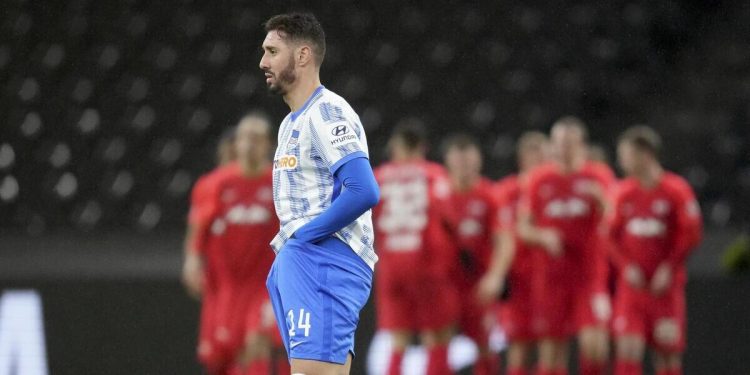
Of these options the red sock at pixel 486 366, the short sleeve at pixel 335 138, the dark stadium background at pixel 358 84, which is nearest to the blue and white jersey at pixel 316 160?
the short sleeve at pixel 335 138

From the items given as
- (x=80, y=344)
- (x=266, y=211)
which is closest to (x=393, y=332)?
(x=266, y=211)

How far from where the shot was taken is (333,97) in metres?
3.88

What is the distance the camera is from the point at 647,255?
25.7 feet

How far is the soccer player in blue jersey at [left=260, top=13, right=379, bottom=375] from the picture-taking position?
147 inches

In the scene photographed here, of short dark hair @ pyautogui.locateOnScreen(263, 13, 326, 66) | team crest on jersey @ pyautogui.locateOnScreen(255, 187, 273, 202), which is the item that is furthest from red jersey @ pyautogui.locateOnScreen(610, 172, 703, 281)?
short dark hair @ pyautogui.locateOnScreen(263, 13, 326, 66)

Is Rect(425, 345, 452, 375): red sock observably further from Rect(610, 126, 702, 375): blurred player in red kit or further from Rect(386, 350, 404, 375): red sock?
Rect(610, 126, 702, 375): blurred player in red kit

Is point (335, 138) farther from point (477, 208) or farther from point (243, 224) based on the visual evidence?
point (477, 208)

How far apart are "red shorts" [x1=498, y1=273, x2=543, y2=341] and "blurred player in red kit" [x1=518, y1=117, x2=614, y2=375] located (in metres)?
0.13

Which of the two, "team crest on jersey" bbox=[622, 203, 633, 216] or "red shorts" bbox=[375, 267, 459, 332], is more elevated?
"team crest on jersey" bbox=[622, 203, 633, 216]

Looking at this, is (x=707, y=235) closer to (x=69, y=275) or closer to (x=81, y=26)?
(x=69, y=275)

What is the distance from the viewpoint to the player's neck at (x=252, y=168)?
7.70m

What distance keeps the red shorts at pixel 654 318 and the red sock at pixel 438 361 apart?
117 centimetres

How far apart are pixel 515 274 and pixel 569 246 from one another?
66 cm

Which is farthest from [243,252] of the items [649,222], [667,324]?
[667,324]
